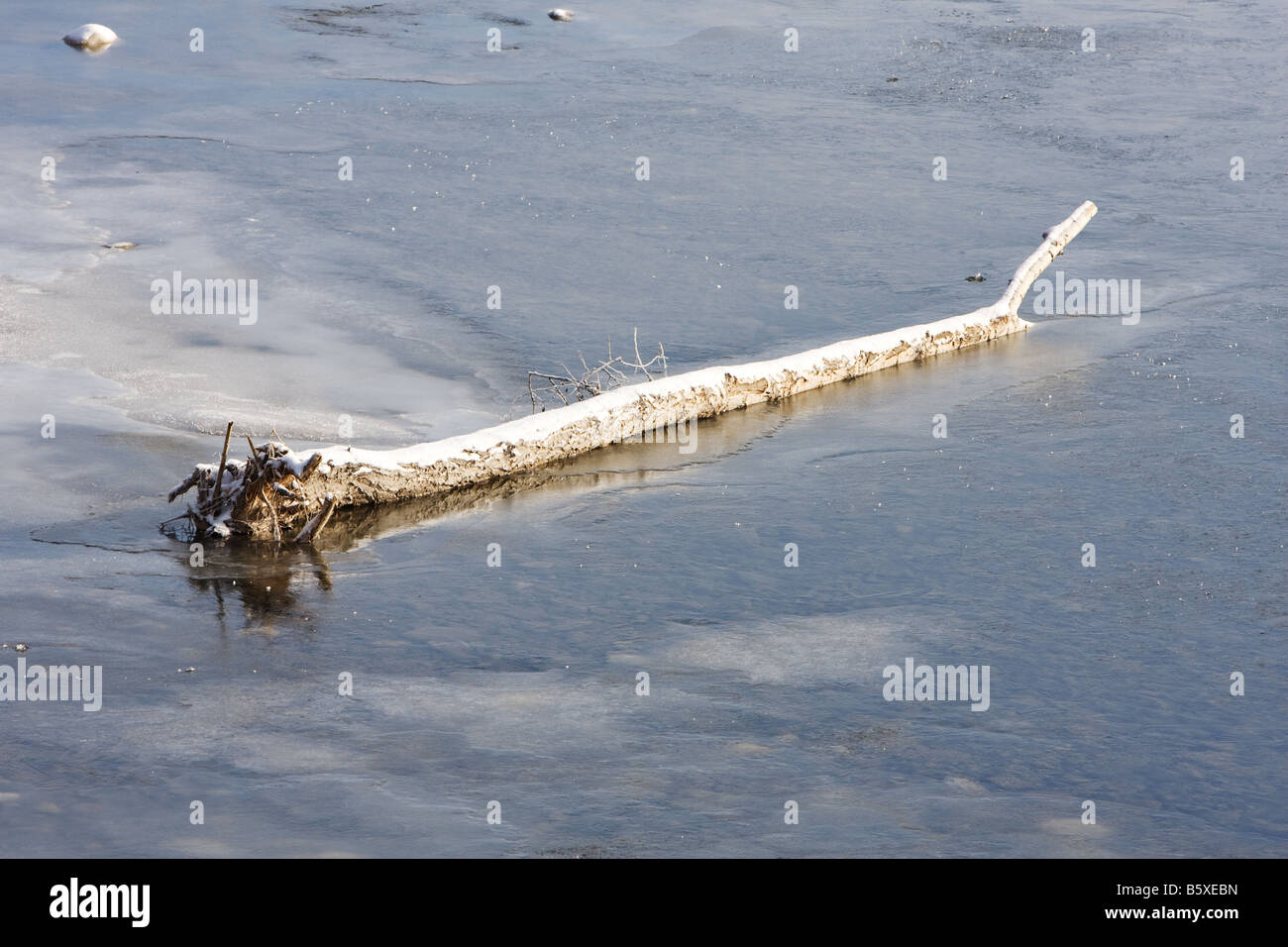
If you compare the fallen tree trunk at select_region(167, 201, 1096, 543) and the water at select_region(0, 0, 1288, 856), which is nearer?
the water at select_region(0, 0, 1288, 856)

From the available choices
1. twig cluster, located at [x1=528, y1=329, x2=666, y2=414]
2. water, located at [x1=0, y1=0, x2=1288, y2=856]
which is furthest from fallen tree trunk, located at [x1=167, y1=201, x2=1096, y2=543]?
twig cluster, located at [x1=528, y1=329, x2=666, y2=414]

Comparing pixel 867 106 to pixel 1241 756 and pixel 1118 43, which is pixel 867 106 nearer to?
pixel 1118 43

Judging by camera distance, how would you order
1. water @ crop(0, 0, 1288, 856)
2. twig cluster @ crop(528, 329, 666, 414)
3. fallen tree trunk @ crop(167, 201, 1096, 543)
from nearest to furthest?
water @ crop(0, 0, 1288, 856)
fallen tree trunk @ crop(167, 201, 1096, 543)
twig cluster @ crop(528, 329, 666, 414)

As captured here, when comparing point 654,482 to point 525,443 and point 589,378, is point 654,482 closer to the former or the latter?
point 525,443

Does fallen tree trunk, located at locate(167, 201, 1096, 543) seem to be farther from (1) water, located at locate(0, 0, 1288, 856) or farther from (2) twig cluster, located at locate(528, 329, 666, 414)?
(2) twig cluster, located at locate(528, 329, 666, 414)

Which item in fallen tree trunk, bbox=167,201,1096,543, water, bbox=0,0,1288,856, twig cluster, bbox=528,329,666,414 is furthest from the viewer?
twig cluster, bbox=528,329,666,414

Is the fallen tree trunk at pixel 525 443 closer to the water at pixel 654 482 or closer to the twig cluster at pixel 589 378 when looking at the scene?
the water at pixel 654 482
